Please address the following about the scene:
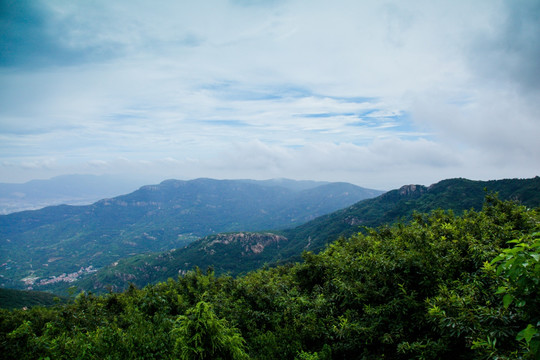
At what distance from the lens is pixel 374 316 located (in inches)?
441

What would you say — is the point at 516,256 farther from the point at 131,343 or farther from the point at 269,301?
the point at 269,301

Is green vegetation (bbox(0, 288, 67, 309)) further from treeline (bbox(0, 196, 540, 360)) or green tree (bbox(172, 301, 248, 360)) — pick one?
green tree (bbox(172, 301, 248, 360))

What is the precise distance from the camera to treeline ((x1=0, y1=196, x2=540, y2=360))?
6.84m

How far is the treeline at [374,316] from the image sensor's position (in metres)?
6.84

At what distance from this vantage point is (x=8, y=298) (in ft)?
314

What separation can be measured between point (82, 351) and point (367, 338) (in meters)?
11.8


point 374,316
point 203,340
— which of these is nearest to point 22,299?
point 203,340

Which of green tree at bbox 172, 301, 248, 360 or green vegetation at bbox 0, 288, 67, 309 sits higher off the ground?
green tree at bbox 172, 301, 248, 360

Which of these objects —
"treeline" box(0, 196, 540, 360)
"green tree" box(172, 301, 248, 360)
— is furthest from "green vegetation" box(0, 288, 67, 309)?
"green tree" box(172, 301, 248, 360)

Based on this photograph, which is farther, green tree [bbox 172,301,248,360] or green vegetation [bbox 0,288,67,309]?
Result: green vegetation [bbox 0,288,67,309]

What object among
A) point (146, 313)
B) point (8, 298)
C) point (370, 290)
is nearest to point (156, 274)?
point (8, 298)

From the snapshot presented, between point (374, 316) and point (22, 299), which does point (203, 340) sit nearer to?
point (374, 316)

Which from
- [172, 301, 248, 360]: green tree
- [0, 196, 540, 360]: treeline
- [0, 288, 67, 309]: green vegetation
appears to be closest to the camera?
[0, 196, 540, 360]: treeline

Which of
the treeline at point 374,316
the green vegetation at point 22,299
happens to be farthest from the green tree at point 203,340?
the green vegetation at point 22,299
